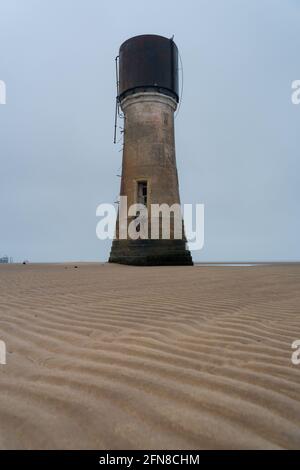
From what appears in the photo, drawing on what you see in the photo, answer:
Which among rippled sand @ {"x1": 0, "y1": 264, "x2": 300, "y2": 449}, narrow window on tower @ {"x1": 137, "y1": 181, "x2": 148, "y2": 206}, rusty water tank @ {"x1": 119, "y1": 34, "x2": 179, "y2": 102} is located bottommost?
rippled sand @ {"x1": 0, "y1": 264, "x2": 300, "y2": 449}

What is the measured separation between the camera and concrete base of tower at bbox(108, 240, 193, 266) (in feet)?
59.6

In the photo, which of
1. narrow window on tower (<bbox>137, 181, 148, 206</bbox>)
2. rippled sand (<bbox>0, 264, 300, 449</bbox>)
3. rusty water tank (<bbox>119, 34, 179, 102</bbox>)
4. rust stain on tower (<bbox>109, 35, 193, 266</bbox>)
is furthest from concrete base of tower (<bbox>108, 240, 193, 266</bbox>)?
rippled sand (<bbox>0, 264, 300, 449</bbox>)

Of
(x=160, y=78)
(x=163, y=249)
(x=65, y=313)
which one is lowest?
(x=65, y=313)

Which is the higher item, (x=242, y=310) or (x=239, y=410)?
(x=242, y=310)

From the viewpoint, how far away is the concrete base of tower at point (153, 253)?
59.6 feet

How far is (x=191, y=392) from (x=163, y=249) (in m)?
16.6

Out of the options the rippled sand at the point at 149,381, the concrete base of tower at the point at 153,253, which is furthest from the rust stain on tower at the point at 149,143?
the rippled sand at the point at 149,381

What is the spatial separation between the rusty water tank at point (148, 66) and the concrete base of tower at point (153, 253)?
8337 millimetres

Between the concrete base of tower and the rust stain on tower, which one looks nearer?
the concrete base of tower

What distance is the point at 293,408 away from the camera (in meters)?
1.71

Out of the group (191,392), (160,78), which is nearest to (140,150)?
(160,78)

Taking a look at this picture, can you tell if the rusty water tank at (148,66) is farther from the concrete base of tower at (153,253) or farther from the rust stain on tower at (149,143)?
the concrete base of tower at (153,253)

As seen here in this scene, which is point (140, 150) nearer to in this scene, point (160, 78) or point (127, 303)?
point (160, 78)

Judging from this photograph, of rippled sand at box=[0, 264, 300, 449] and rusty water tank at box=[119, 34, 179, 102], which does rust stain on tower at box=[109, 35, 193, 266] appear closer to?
rusty water tank at box=[119, 34, 179, 102]
